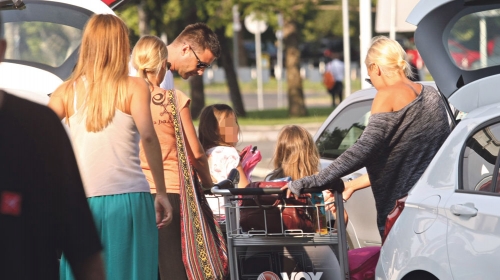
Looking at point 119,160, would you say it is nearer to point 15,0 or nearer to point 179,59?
point 179,59

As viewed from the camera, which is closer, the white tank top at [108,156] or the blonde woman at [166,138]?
the white tank top at [108,156]

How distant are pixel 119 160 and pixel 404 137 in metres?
1.67

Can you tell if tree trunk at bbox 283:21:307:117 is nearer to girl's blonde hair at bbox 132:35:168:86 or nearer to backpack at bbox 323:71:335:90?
backpack at bbox 323:71:335:90

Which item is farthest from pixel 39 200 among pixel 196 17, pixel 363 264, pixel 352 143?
pixel 196 17

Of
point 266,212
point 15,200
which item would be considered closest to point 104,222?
point 266,212

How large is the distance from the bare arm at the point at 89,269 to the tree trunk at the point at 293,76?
25.0 m

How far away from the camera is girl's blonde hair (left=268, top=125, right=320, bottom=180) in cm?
607

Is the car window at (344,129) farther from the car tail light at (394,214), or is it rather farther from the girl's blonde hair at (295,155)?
the car tail light at (394,214)

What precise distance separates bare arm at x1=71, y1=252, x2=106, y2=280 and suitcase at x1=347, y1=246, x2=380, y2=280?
292 cm

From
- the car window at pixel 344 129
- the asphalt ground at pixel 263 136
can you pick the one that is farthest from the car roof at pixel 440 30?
the asphalt ground at pixel 263 136

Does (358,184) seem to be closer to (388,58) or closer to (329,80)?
(388,58)

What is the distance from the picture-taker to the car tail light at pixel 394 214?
5035 millimetres

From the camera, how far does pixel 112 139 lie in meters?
4.63

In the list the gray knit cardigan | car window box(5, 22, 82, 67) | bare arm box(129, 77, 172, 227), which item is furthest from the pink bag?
car window box(5, 22, 82, 67)
